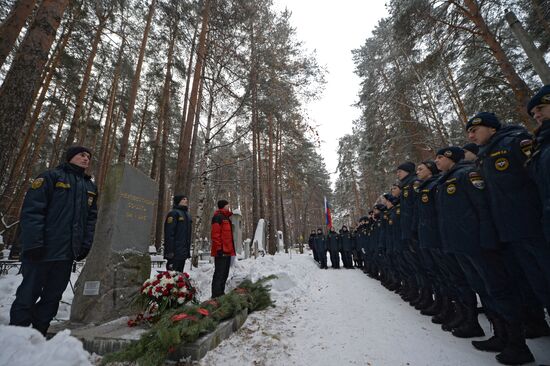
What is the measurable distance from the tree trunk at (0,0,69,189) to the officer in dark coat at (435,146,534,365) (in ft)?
20.3

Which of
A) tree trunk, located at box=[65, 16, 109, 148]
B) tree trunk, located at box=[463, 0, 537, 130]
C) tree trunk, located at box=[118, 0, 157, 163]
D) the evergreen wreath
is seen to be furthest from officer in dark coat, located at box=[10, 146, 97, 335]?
tree trunk, located at box=[463, 0, 537, 130]

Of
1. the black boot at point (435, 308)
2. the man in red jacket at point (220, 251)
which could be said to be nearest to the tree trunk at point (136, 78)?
the man in red jacket at point (220, 251)

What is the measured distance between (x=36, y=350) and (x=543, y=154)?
3492 millimetres

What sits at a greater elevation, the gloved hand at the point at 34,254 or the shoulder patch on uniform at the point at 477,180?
the shoulder patch on uniform at the point at 477,180

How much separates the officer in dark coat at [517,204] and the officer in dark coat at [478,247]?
17cm

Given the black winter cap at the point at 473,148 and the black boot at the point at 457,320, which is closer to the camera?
the black boot at the point at 457,320

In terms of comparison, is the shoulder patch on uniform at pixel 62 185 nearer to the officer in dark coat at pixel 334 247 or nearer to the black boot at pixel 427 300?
the black boot at pixel 427 300

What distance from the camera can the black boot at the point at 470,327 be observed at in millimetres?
3098

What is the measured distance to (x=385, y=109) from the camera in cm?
1678

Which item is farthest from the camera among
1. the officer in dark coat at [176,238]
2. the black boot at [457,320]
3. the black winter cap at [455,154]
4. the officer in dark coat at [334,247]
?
the officer in dark coat at [334,247]

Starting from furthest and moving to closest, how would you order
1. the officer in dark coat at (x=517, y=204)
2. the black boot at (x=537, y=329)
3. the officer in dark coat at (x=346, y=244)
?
the officer in dark coat at (x=346, y=244) → the black boot at (x=537, y=329) → the officer in dark coat at (x=517, y=204)

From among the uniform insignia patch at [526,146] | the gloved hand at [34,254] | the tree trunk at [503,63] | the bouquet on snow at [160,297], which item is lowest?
the bouquet on snow at [160,297]

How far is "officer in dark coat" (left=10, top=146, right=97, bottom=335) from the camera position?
109 inches

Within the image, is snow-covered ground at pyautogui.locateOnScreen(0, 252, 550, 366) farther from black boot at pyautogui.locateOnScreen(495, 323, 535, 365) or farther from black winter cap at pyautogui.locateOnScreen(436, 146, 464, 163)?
black winter cap at pyautogui.locateOnScreen(436, 146, 464, 163)
